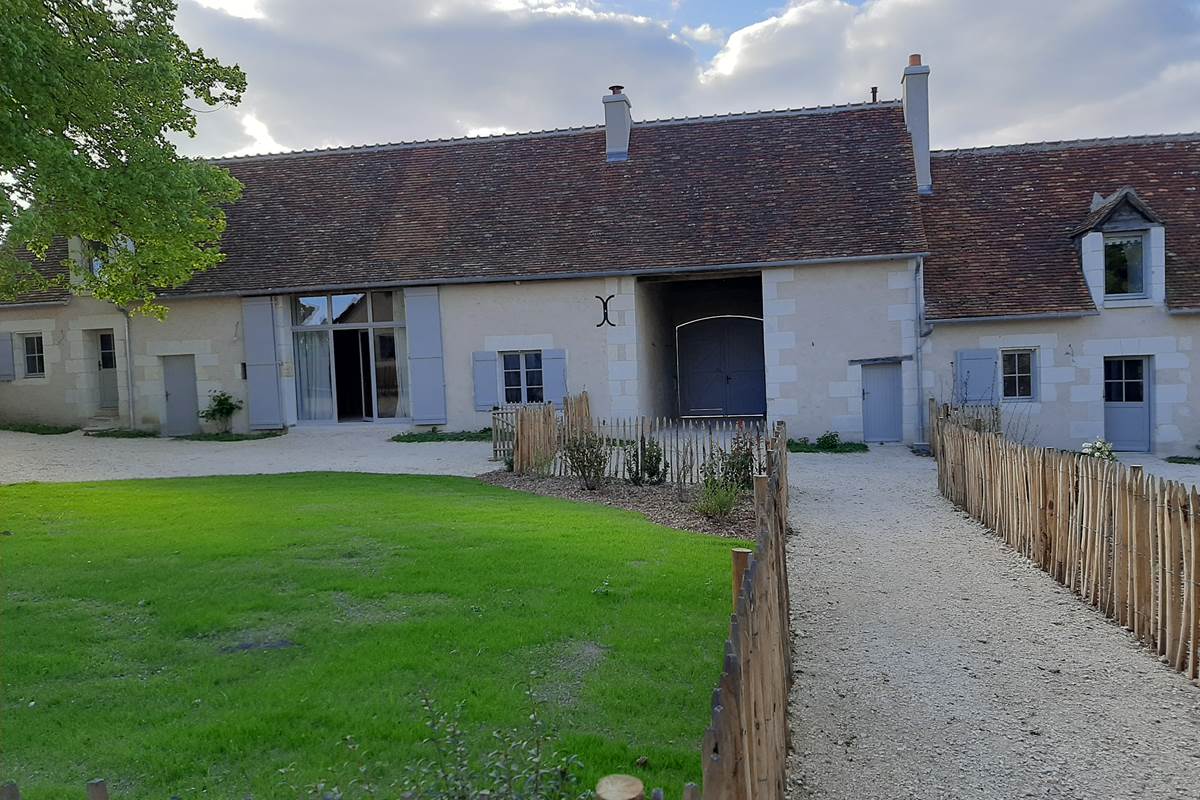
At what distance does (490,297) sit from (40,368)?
10.8 meters

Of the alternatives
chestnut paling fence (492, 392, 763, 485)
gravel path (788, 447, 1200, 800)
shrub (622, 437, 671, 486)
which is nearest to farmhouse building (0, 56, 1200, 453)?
chestnut paling fence (492, 392, 763, 485)

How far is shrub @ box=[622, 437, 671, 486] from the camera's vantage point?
12.0 metres

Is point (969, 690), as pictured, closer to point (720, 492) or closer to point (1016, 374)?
point (720, 492)

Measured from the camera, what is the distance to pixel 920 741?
437 centimetres

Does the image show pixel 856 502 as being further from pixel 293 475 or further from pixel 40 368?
pixel 40 368

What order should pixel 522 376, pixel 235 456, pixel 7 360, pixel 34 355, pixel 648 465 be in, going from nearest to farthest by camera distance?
pixel 648 465 < pixel 235 456 < pixel 522 376 < pixel 7 360 < pixel 34 355

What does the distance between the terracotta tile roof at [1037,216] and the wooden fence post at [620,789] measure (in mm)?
16229

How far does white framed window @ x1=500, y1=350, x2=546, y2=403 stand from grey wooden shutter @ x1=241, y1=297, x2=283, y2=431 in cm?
488

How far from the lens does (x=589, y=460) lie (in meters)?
11.9

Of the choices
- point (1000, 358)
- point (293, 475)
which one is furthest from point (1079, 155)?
point (293, 475)

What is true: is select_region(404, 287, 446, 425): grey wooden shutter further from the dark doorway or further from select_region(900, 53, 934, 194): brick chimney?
select_region(900, 53, 934, 194): brick chimney

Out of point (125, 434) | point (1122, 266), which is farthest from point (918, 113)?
point (125, 434)

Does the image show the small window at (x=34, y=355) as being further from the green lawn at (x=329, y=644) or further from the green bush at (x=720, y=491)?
the green bush at (x=720, y=491)

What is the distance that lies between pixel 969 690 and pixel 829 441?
40.2ft
